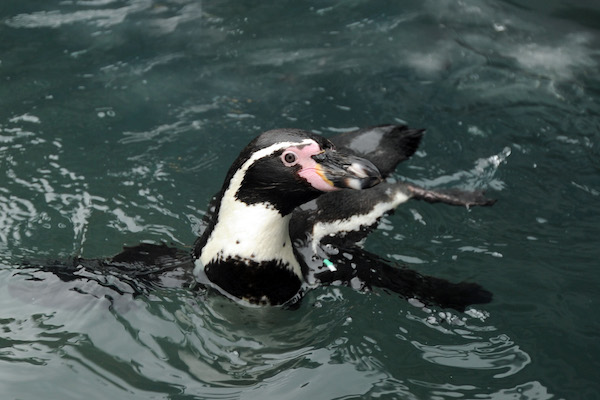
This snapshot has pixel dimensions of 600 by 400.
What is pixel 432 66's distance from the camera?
6.90m

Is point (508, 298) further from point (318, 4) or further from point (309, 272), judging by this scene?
point (318, 4)

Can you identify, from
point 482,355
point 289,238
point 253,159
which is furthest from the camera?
point 289,238

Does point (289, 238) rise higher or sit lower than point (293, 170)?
lower

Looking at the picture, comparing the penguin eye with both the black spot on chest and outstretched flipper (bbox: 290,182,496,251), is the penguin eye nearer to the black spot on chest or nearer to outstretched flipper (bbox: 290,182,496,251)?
the black spot on chest

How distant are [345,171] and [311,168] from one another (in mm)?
163

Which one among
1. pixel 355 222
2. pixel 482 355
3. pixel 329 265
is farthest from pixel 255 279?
pixel 482 355

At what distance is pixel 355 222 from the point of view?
15.8ft

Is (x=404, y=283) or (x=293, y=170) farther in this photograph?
(x=404, y=283)

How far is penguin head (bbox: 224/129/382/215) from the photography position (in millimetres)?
3557

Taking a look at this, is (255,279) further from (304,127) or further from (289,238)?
(304,127)

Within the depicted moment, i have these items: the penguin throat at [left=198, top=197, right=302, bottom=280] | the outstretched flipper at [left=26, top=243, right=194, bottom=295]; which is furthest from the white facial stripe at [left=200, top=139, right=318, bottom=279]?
the outstretched flipper at [left=26, top=243, right=194, bottom=295]

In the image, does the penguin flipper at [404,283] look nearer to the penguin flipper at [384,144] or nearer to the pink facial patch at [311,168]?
the pink facial patch at [311,168]

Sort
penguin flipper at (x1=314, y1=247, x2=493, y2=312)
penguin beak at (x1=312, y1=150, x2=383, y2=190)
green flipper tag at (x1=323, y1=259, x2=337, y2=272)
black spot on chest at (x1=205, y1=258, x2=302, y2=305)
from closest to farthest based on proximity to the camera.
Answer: penguin beak at (x1=312, y1=150, x2=383, y2=190)
black spot on chest at (x1=205, y1=258, x2=302, y2=305)
penguin flipper at (x1=314, y1=247, x2=493, y2=312)
green flipper tag at (x1=323, y1=259, x2=337, y2=272)

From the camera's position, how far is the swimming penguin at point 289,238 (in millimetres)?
3613
